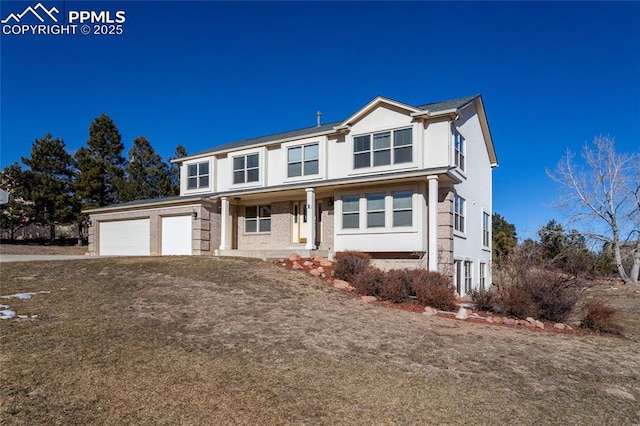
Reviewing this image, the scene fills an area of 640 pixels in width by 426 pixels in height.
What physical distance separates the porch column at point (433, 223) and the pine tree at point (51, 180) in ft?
100

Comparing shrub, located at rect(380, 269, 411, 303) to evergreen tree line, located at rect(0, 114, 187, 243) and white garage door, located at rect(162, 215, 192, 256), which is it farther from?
evergreen tree line, located at rect(0, 114, 187, 243)

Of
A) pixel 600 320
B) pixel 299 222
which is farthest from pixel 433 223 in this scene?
pixel 299 222

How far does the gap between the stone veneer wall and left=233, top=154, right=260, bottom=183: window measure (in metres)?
9.02

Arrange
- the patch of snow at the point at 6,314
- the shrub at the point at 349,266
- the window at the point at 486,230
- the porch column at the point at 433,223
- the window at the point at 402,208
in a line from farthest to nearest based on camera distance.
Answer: the window at the point at 486,230
the window at the point at 402,208
the porch column at the point at 433,223
the shrub at the point at 349,266
the patch of snow at the point at 6,314

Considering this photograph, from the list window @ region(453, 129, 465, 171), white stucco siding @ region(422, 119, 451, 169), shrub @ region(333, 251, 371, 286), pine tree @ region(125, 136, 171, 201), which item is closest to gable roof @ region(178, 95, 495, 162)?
white stucco siding @ region(422, 119, 451, 169)

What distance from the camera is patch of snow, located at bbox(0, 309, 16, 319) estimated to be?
→ 24.4 ft

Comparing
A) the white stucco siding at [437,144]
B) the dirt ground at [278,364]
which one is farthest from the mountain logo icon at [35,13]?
the white stucco siding at [437,144]

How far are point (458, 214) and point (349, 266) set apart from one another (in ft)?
19.3

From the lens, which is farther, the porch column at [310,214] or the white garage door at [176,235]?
the white garage door at [176,235]

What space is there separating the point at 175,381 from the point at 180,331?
215 centimetres

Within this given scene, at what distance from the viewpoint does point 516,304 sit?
430 inches

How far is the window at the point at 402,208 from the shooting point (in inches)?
647

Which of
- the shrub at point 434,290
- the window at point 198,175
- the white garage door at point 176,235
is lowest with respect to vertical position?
the shrub at point 434,290

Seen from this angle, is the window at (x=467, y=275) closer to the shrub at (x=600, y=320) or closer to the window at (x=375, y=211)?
the window at (x=375, y=211)
